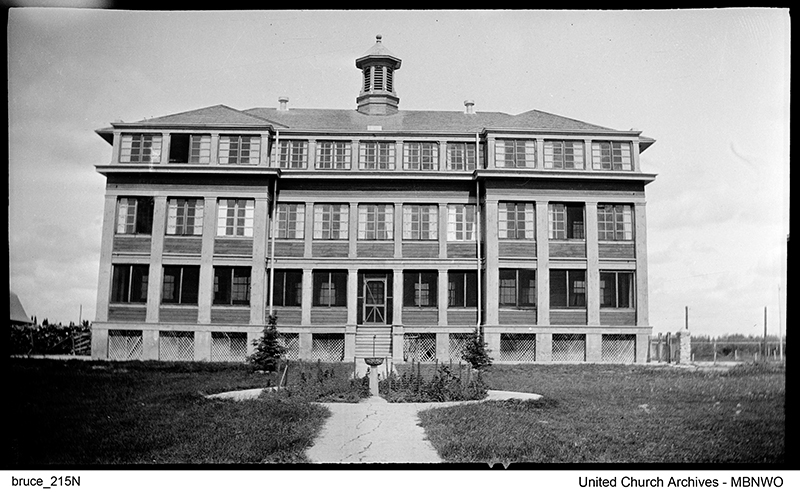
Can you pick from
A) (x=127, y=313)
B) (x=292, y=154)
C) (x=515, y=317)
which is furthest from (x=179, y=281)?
(x=515, y=317)

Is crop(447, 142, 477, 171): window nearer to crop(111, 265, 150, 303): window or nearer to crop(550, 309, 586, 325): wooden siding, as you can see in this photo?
crop(550, 309, 586, 325): wooden siding

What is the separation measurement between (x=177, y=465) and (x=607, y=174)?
6678mm

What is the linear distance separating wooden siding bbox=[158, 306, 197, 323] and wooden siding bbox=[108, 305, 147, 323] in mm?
232

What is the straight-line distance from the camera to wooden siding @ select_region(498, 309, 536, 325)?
9516 mm

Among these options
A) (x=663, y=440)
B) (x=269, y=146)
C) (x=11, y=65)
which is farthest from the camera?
(x=269, y=146)

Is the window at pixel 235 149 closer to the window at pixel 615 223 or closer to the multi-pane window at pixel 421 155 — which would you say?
the multi-pane window at pixel 421 155

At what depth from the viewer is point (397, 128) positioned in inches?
391

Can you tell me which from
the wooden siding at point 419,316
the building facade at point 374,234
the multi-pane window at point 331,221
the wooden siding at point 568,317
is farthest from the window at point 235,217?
the wooden siding at point 568,317

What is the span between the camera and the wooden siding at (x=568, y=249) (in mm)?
9422

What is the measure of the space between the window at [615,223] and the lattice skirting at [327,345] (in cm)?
391

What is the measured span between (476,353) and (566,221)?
2229 mm

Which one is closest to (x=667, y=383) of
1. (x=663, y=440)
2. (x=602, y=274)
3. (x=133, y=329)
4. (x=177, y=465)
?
(x=663, y=440)

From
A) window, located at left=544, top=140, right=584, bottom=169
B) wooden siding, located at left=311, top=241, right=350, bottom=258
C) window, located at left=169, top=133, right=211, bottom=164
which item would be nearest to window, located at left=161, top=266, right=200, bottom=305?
window, located at left=169, top=133, right=211, bottom=164

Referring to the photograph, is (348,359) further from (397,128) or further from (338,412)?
(397,128)
